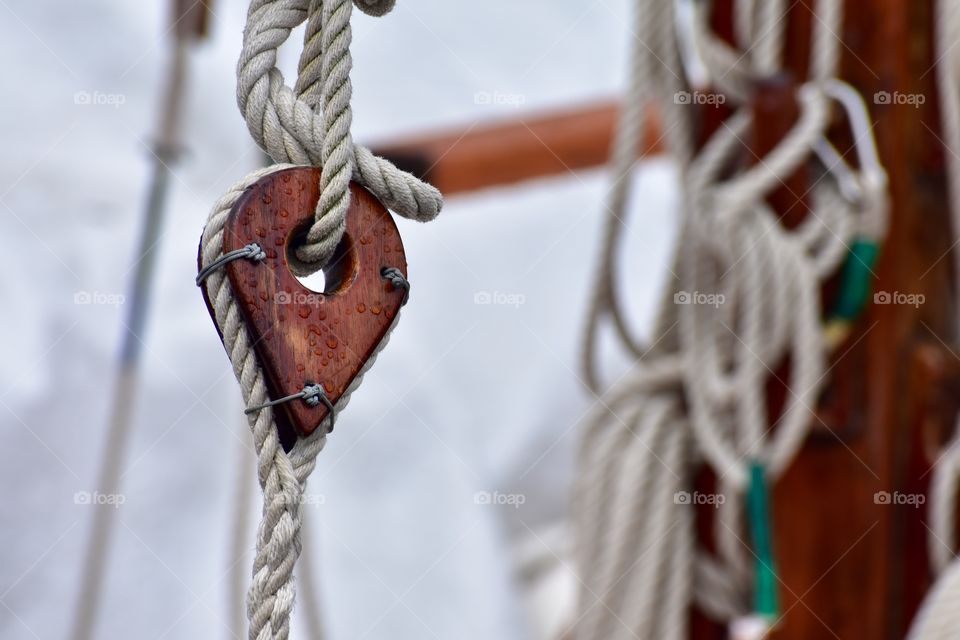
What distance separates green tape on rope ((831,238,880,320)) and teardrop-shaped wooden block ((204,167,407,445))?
579mm

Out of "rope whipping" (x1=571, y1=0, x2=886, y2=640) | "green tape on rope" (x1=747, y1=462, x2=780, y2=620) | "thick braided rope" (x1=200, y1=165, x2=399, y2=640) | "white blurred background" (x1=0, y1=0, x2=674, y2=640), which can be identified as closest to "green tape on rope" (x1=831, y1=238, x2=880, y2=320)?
"rope whipping" (x1=571, y1=0, x2=886, y2=640)

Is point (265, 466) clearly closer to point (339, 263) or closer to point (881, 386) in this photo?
point (339, 263)

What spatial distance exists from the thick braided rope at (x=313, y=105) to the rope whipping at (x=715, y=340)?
54cm

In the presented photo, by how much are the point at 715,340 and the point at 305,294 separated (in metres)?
0.59

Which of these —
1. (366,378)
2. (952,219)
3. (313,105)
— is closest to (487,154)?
(366,378)

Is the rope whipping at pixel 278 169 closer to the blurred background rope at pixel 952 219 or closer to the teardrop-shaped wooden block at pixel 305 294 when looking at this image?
the teardrop-shaped wooden block at pixel 305 294

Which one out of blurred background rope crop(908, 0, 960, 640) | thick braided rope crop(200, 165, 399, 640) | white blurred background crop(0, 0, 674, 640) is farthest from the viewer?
white blurred background crop(0, 0, 674, 640)

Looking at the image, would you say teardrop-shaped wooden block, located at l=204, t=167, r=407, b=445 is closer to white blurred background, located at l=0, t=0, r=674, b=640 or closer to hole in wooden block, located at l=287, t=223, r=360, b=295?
hole in wooden block, located at l=287, t=223, r=360, b=295

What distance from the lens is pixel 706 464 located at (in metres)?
0.90

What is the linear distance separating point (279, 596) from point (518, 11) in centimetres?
188

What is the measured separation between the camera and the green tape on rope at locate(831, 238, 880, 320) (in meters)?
0.82

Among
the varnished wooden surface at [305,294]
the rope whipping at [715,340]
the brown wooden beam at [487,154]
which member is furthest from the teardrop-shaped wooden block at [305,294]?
the brown wooden beam at [487,154]

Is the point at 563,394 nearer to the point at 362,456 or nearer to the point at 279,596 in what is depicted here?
the point at 362,456

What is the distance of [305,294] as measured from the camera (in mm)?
334
